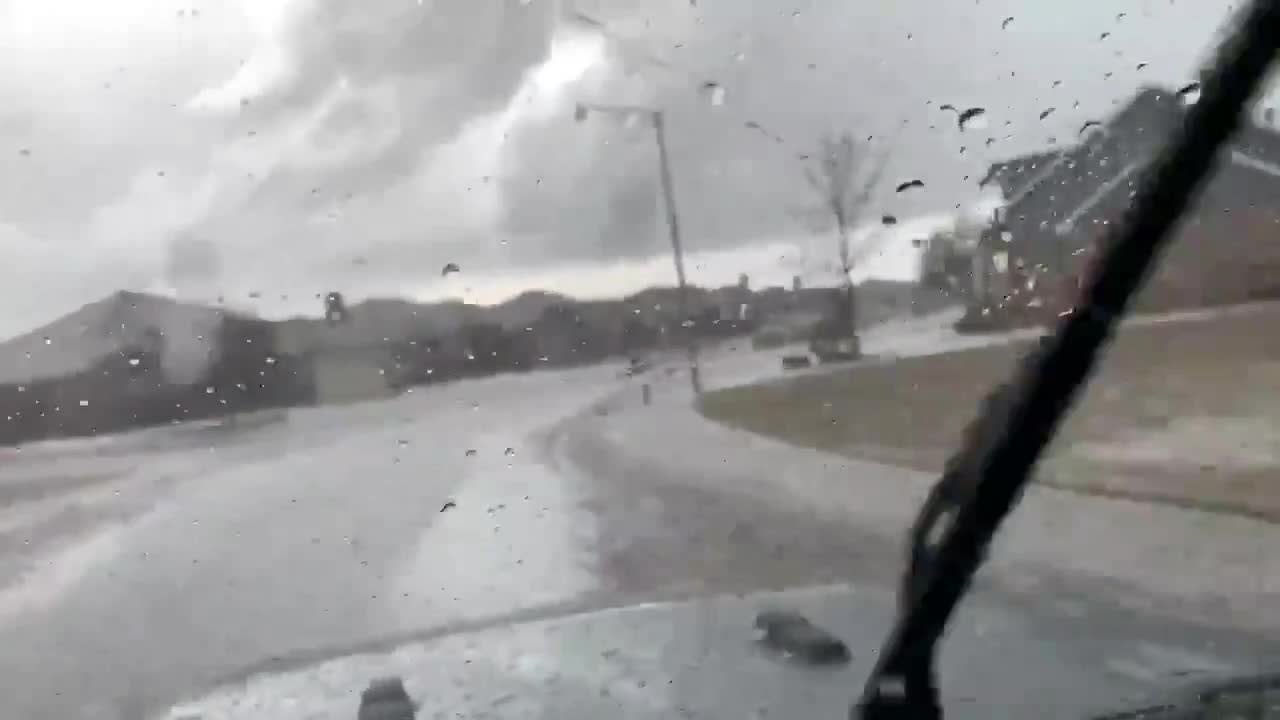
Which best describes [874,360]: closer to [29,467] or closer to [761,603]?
[761,603]

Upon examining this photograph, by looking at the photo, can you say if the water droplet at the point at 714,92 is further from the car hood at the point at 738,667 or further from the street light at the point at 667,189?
the car hood at the point at 738,667

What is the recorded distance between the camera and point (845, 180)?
4.27 m

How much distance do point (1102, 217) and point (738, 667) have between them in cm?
149

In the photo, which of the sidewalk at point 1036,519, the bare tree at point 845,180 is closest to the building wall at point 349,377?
the sidewalk at point 1036,519

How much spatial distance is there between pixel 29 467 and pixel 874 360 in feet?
8.82

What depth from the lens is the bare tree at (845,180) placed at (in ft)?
13.9

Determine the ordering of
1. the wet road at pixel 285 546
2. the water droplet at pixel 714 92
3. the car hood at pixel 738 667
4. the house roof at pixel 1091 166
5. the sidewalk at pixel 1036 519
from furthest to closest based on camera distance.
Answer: the water droplet at pixel 714 92 → the sidewalk at pixel 1036 519 → the house roof at pixel 1091 166 → the wet road at pixel 285 546 → the car hood at pixel 738 667

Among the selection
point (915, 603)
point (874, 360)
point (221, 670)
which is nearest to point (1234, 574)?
point (874, 360)

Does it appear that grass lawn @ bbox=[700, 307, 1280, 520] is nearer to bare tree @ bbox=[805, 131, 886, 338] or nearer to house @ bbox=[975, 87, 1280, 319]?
house @ bbox=[975, 87, 1280, 319]

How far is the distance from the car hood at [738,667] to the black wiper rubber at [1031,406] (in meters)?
0.18

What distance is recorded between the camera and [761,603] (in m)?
3.88

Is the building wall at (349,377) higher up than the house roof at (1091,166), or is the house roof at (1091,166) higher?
the house roof at (1091,166)

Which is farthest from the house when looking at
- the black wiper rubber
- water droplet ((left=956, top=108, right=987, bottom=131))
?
the black wiper rubber

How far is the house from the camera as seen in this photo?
3.74 metres
